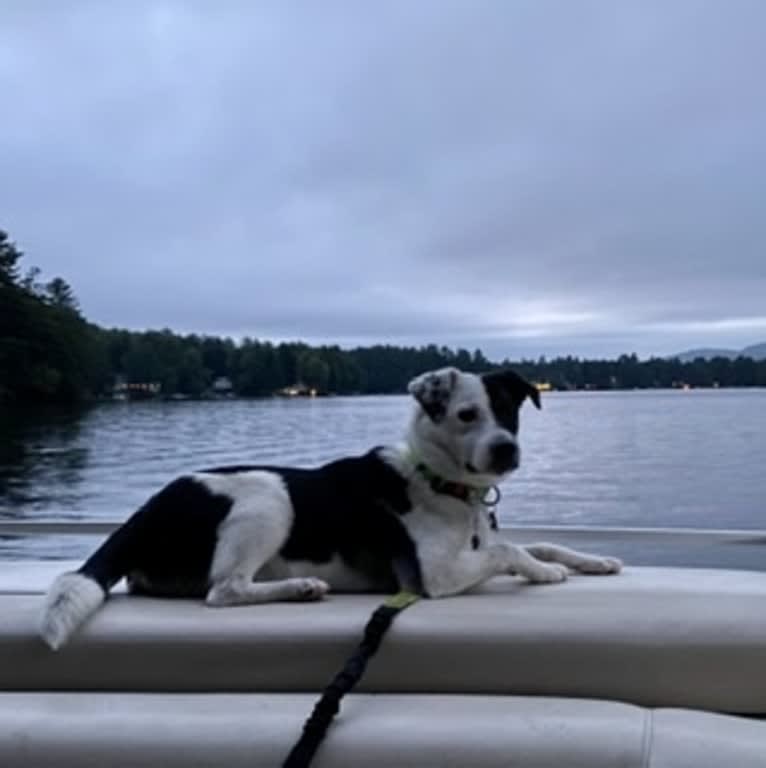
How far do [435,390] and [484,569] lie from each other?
0.49m

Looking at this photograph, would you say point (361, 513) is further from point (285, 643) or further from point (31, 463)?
point (31, 463)

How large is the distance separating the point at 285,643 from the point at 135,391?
67.0ft

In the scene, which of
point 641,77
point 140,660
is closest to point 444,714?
point 140,660

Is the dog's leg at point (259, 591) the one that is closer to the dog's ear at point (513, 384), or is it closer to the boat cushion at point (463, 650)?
the boat cushion at point (463, 650)

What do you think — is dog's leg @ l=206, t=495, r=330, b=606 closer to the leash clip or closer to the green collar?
the green collar

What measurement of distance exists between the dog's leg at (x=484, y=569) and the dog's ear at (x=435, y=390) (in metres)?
0.38

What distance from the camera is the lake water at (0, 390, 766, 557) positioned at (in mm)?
7777

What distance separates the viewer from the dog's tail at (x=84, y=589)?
1.88 meters

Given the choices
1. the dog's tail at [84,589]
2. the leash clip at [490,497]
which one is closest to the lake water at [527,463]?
the leash clip at [490,497]

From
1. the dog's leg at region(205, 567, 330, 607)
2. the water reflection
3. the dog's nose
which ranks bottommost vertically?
the water reflection

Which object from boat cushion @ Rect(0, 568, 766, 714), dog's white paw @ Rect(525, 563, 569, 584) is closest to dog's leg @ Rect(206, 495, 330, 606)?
boat cushion @ Rect(0, 568, 766, 714)

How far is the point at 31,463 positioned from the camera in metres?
15.3

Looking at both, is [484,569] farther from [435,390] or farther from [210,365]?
[210,365]

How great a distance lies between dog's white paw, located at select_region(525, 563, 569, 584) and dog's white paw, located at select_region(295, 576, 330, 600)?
0.47 metres
